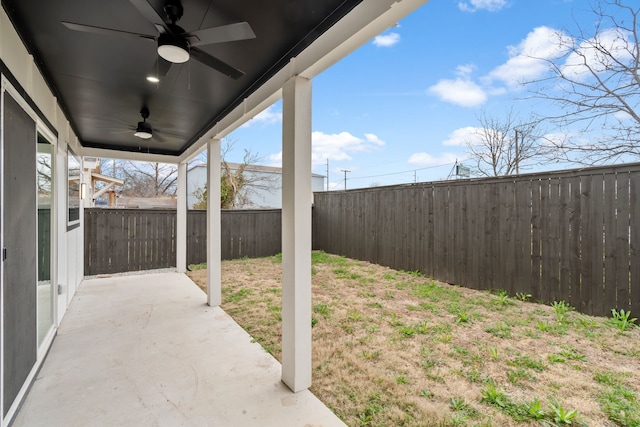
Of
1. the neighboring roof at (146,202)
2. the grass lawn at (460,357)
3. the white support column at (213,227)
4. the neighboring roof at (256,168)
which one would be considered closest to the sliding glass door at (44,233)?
the white support column at (213,227)

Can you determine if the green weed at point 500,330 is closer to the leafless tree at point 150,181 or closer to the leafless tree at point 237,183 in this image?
the leafless tree at point 237,183

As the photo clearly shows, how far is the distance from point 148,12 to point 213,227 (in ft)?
9.12

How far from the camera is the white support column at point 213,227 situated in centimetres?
386

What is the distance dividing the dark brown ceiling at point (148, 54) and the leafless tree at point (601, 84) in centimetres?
376

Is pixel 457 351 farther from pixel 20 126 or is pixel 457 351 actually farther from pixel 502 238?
pixel 20 126

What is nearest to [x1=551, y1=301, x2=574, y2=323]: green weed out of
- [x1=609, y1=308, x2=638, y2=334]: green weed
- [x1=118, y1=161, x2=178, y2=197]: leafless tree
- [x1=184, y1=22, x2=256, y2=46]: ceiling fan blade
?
[x1=609, y1=308, x2=638, y2=334]: green weed

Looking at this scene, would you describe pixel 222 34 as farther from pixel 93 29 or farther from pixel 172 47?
pixel 93 29

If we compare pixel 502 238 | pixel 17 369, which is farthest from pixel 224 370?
pixel 502 238

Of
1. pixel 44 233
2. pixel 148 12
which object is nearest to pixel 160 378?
pixel 44 233

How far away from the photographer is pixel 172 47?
1.75 m

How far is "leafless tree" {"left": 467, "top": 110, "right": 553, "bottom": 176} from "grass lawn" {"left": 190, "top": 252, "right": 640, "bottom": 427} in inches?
194

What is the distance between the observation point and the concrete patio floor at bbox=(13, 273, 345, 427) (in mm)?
1780

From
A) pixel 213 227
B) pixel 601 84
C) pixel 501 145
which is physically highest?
pixel 501 145

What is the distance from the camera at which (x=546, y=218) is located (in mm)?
3725
